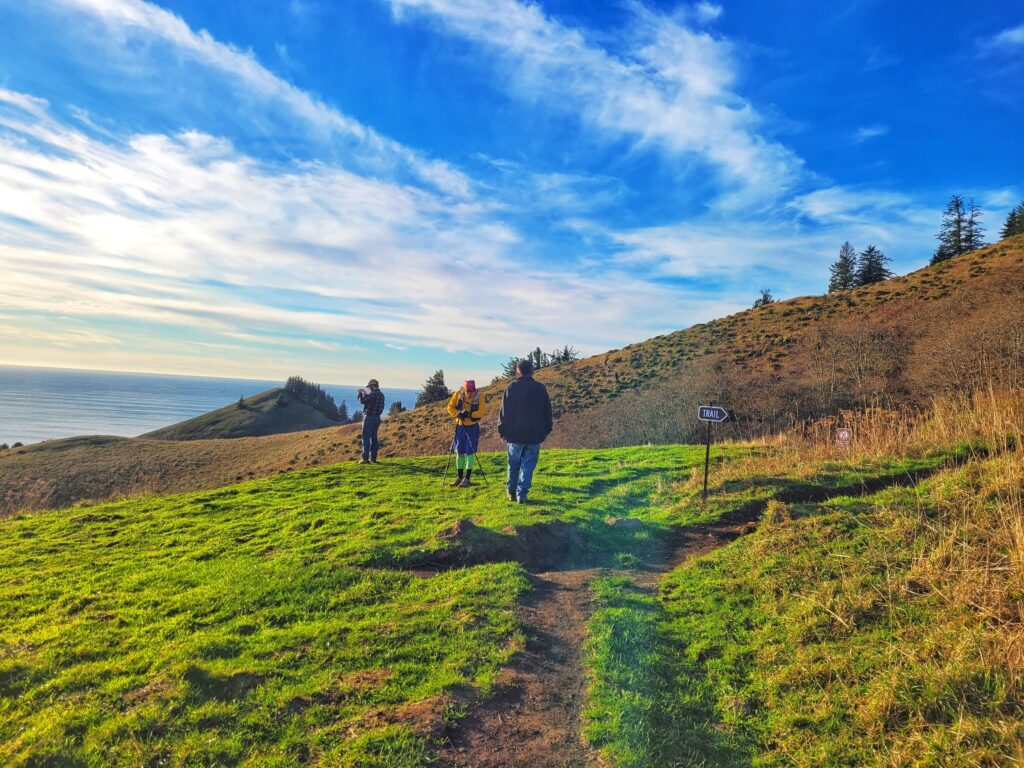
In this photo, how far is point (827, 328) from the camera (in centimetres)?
4053

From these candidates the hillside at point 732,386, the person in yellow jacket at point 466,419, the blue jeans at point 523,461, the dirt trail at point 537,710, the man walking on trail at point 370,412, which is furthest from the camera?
the hillside at point 732,386

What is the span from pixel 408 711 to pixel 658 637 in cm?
261

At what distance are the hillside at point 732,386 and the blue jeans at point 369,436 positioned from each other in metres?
14.9

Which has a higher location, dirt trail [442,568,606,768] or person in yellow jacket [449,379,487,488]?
person in yellow jacket [449,379,487,488]

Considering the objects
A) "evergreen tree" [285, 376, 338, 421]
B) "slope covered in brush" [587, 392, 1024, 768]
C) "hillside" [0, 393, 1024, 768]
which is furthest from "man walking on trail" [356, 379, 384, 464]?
"evergreen tree" [285, 376, 338, 421]

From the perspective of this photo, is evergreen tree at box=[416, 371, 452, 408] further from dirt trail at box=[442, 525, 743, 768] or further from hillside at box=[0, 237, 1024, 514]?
dirt trail at box=[442, 525, 743, 768]

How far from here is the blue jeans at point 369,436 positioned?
1719cm

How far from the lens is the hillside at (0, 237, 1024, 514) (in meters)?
29.2

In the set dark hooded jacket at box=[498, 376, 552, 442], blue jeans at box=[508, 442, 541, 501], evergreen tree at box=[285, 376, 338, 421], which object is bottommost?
blue jeans at box=[508, 442, 541, 501]

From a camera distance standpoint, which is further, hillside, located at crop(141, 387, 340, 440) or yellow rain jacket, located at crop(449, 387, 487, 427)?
hillside, located at crop(141, 387, 340, 440)

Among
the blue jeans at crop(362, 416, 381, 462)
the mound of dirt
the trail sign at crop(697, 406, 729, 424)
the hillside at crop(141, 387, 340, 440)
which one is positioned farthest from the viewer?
the hillside at crop(141, 387, 340, 440)

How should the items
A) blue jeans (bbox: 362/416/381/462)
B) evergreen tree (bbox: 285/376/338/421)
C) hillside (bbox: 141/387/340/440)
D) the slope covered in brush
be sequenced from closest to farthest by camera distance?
the slope covered in brush, blue jeans (bbox: 362/416/381/462), hillside (bbox: 141/387/340/440), evergreen tree (bbox: 285/376/338/421)

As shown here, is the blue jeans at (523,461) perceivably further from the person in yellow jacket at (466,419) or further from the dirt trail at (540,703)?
the dirt trail at (540,703)

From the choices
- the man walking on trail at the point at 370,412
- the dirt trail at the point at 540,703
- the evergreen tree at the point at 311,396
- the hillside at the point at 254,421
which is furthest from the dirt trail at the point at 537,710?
the evergreen tree at the point at 311,396
